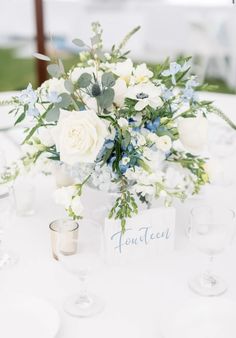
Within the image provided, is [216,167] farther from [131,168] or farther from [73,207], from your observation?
[73,207]

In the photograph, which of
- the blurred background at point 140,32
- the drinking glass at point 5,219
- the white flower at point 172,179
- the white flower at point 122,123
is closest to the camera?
the white flower at point 122,123

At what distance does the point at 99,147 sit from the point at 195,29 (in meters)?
5.09

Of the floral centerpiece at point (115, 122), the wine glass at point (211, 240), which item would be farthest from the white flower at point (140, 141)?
the wine glass at point (211, 240)

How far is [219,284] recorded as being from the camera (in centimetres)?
109

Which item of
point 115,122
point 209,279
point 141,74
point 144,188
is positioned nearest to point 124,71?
point 141,74

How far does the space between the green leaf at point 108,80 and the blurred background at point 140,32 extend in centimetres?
376

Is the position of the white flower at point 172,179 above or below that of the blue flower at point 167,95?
below

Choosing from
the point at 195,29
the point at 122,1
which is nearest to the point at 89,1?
the point at 122,1

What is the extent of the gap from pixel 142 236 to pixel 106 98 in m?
0.33

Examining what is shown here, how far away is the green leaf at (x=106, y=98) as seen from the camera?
3.48 feet

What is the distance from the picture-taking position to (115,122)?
3.51ft

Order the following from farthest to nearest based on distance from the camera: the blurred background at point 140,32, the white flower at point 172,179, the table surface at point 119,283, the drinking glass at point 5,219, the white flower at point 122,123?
the blurred background at point 140,32
the white flower at point 172,179
the drinking glass at point 5,219
the white flower at point 122,123
the table surface at point 119,283

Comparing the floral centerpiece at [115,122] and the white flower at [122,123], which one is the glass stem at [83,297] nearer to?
the floral centerpiece at [115,122]

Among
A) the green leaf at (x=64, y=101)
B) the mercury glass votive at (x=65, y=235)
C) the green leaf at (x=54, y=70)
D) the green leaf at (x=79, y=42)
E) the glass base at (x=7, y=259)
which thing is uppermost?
the green leaf at (x=79, y=42)
